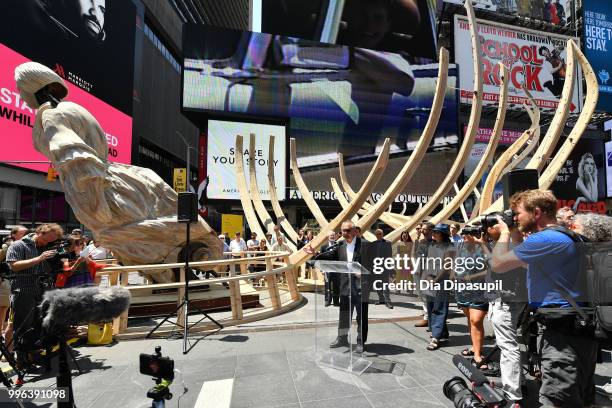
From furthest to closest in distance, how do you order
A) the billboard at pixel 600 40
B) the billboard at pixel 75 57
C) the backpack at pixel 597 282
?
the billboard at pixel 600 40
the billboard at pixel 75 57
the backpack at pixel 597 282

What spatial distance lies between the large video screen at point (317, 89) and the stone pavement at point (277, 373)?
22.2 metres

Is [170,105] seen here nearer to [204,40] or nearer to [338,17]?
[204,40]

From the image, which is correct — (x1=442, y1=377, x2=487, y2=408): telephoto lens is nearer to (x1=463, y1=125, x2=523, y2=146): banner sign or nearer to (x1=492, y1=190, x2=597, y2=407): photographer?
(x1=492, y1=190, x2=597, y2=407): photographer

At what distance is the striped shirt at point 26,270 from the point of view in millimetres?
4184

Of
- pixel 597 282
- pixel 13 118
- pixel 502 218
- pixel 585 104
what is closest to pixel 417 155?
pixel 585 104

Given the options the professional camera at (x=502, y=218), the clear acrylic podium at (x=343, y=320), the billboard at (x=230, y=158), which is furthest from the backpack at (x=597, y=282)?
the billboard at (x=230, y=158)

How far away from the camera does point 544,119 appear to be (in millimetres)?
37688

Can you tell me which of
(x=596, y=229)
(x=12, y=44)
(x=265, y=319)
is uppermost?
(x=12, y=44)

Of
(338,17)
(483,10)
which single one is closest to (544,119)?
(483,10)

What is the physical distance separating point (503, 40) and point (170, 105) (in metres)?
32.8

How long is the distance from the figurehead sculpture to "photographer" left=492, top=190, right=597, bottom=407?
6.12 m

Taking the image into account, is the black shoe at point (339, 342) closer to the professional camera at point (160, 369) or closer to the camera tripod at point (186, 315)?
the camera tripod at point (186, 315)

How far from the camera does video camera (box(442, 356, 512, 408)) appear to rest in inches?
89.6

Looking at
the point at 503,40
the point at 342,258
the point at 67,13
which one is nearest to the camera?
the point at 342,258
